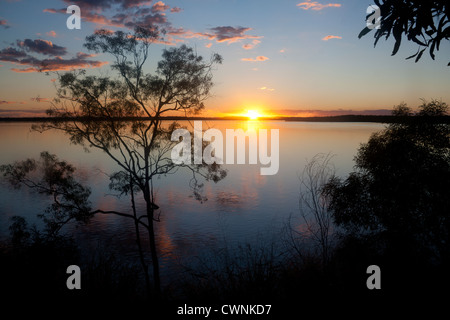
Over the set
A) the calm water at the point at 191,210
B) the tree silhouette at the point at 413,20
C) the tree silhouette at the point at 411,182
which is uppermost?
the tree silhouette at the point at 413,20

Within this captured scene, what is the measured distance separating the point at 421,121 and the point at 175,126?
23.3 meters

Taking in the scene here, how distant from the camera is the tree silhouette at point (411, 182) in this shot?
29.9 meters

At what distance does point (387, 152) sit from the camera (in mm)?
32875

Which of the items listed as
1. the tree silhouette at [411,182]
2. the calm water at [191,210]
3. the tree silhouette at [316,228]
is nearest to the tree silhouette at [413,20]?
the tree silhouette at [316,228]

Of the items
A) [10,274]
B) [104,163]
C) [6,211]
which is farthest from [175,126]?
[104,163]

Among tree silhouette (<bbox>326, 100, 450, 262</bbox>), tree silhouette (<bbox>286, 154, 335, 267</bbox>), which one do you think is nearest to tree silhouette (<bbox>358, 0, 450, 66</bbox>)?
tree silhouette (<bbox>286, 154, 335, 267</bbox>)

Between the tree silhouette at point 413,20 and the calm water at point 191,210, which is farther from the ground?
the tree silhouette at point 413,20

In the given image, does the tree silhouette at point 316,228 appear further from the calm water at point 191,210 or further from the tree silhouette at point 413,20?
the tree silhouette at point 413,20

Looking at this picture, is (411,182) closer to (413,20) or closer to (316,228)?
(316,228)

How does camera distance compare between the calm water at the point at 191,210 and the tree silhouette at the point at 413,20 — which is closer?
the tree silhouette at the point at 413,20

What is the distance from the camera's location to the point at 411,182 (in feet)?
103

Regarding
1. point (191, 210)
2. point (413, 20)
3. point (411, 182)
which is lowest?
point (191, 210)

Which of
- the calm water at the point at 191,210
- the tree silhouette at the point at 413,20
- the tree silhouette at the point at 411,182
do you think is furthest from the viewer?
the calm water at the point at 191,210

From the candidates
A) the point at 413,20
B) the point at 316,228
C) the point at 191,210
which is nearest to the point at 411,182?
the point at 316,228
